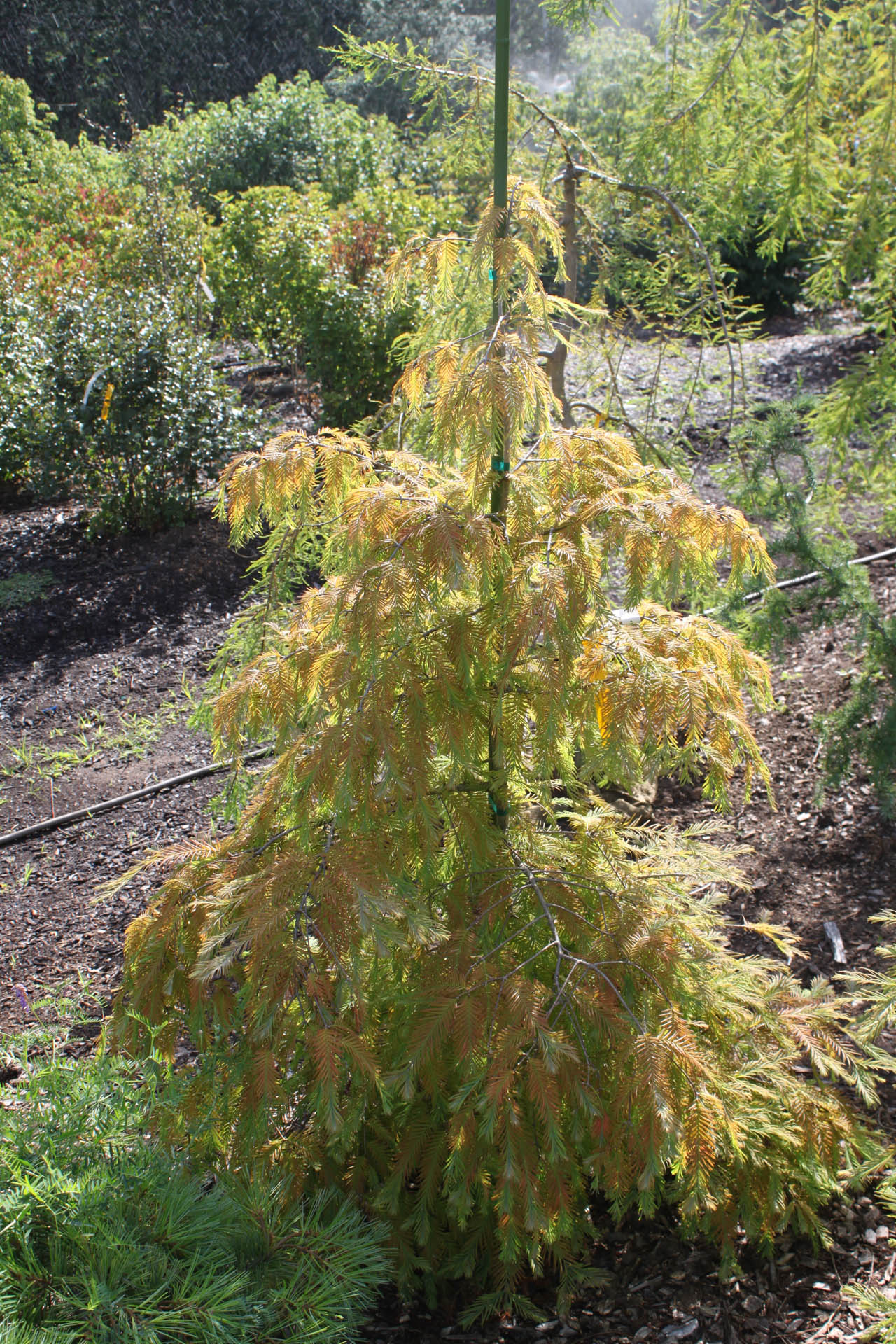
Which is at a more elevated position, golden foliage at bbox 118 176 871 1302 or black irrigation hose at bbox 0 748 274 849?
golden foliage at bbox 118 176 871 1302

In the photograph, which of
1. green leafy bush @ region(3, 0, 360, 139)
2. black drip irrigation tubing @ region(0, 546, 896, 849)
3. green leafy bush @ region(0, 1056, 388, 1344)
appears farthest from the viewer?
green leafy bush @ region(3, 0, 360, 139)

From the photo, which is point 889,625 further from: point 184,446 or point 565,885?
point 184,446

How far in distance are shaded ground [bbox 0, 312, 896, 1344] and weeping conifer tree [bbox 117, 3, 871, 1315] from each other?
161 mm

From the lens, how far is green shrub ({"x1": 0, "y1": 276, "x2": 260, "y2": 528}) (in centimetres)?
566

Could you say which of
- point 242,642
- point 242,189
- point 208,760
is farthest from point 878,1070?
point 242,189

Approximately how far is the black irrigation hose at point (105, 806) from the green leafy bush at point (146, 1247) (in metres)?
1.99

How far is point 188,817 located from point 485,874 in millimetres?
2204

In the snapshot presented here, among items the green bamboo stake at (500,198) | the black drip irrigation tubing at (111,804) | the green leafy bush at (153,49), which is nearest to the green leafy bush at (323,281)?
the black drip irrigation tubing at (111,804)

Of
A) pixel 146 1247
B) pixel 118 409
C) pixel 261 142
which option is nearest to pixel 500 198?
pixel 146 1247

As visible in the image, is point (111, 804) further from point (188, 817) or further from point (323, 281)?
point (323, 281)

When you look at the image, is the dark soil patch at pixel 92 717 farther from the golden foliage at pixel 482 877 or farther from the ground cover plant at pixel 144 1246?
→ the golden foliage at pixel 482 877

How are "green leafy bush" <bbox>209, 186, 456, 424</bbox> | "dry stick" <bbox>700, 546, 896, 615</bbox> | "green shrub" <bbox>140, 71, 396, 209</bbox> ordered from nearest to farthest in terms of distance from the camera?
"dry stick" <bbox>700, 546, 896, 615</bbox>
"green leafy bush" <bbox>209, 186, 456, 424</bbox>
"green shrub" <bbox>140, 71, 396, 209</bbox>

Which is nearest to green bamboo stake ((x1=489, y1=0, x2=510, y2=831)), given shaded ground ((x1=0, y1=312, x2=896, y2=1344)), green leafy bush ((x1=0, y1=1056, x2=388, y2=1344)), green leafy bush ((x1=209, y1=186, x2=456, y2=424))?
green leafy bush ((x1=0, y1=1056, x2=388, y2=1344))

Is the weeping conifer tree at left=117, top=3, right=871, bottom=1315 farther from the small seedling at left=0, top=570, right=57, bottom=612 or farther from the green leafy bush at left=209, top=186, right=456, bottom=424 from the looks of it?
the green leafy bush at left=209, top=186, right=456, bottom=424
